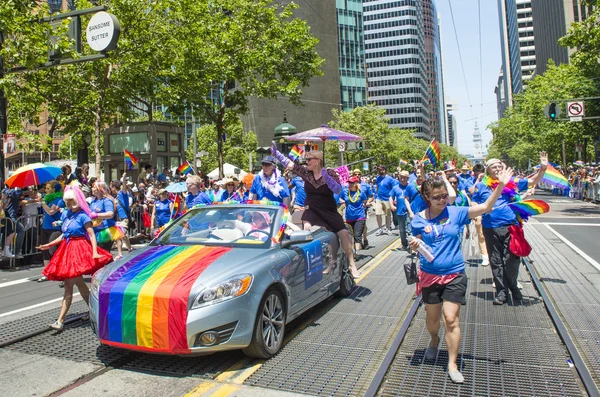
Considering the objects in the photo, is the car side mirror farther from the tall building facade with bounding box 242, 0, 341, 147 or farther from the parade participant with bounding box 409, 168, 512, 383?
the tall building facade with bounding box 242, 0, 341, 147

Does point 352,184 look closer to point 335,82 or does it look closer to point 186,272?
point 186,272

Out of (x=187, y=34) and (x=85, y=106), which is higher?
(x=187, y=34)

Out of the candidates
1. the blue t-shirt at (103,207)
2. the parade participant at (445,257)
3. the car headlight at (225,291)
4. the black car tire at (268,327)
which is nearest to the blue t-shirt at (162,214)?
the blue t-shirt at (103,207)

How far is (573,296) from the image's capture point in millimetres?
7227

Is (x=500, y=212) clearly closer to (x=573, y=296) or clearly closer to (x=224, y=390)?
(x=573, y=296)

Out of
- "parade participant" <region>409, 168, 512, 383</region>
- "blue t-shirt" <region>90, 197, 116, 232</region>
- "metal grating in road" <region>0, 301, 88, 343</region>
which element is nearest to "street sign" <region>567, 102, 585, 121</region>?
"blue t-shirt" <region>90, 197, 116, 232</region>

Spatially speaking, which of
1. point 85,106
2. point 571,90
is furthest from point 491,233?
point 571,90

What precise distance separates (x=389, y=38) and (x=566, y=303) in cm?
15567

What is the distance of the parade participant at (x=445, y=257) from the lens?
4252mm

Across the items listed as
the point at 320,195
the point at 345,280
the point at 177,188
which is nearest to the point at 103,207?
the point at 177,188

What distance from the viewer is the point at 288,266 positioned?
17.0 ft

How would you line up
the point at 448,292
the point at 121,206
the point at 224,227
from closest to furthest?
the point at 448,292
the point at 224,227
the point at 121,206

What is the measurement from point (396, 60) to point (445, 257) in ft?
512

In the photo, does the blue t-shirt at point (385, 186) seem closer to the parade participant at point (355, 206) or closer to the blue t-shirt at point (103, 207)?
the parade participant at point (355, 206)
